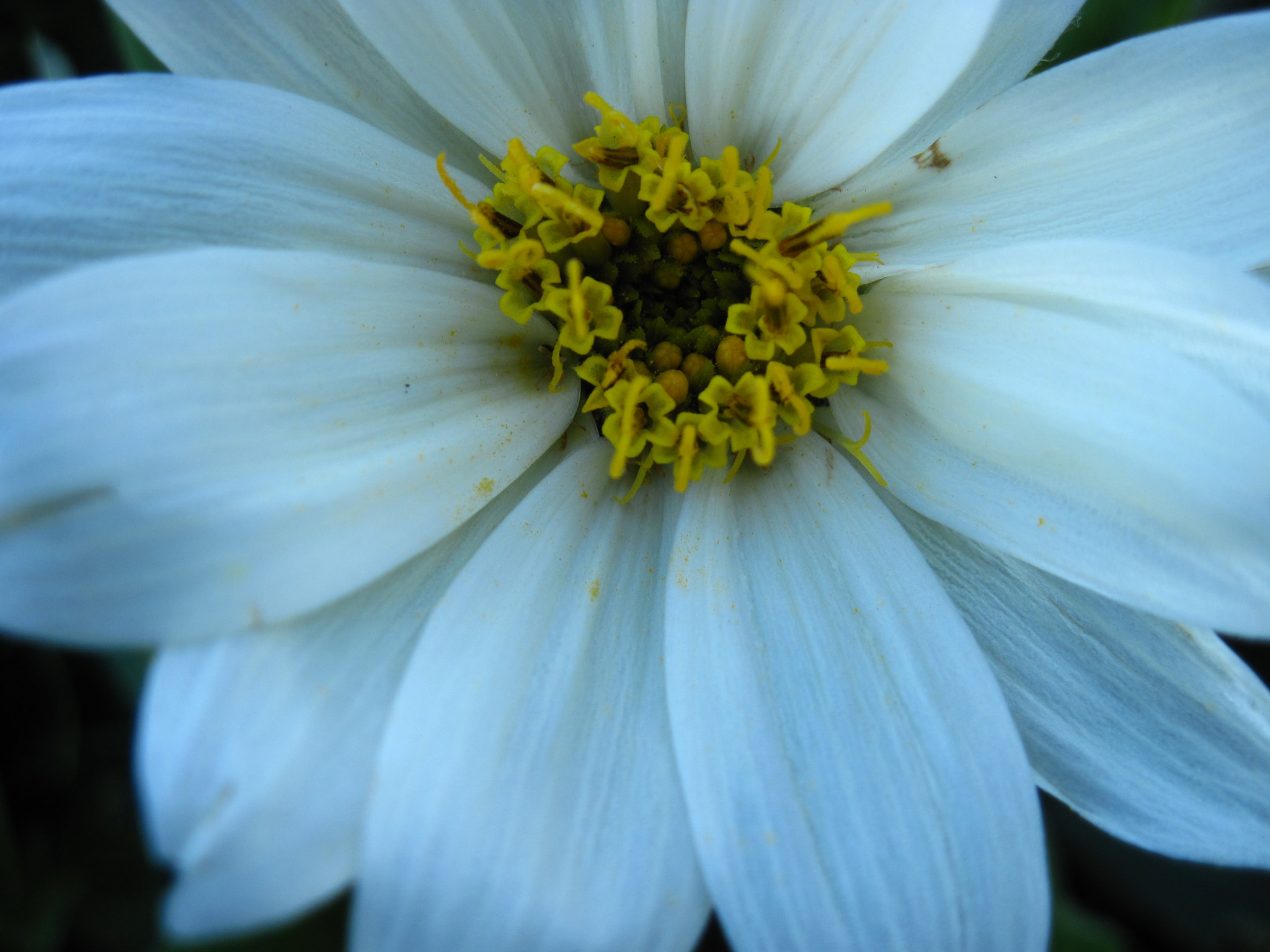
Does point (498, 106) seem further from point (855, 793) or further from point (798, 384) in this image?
point (855, 793)

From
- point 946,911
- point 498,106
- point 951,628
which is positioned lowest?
point 946,911

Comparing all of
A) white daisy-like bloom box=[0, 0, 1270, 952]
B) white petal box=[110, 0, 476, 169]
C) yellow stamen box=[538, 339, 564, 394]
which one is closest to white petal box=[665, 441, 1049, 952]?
white daisy-like bloom box=[0, 0, 1270, 952]

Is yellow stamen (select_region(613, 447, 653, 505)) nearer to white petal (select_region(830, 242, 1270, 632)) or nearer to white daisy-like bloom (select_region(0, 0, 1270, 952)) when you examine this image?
white daisy-like bloom (select_region(0, 0, 1270, 952))

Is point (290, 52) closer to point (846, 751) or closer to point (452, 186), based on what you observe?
point (452, 186)

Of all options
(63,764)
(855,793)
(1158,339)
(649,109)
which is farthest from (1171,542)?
(63,764)

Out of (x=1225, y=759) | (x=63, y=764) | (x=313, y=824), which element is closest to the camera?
(x=313, y=824)

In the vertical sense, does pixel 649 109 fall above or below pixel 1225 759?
above

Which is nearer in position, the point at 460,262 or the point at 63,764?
the point at 460,262
